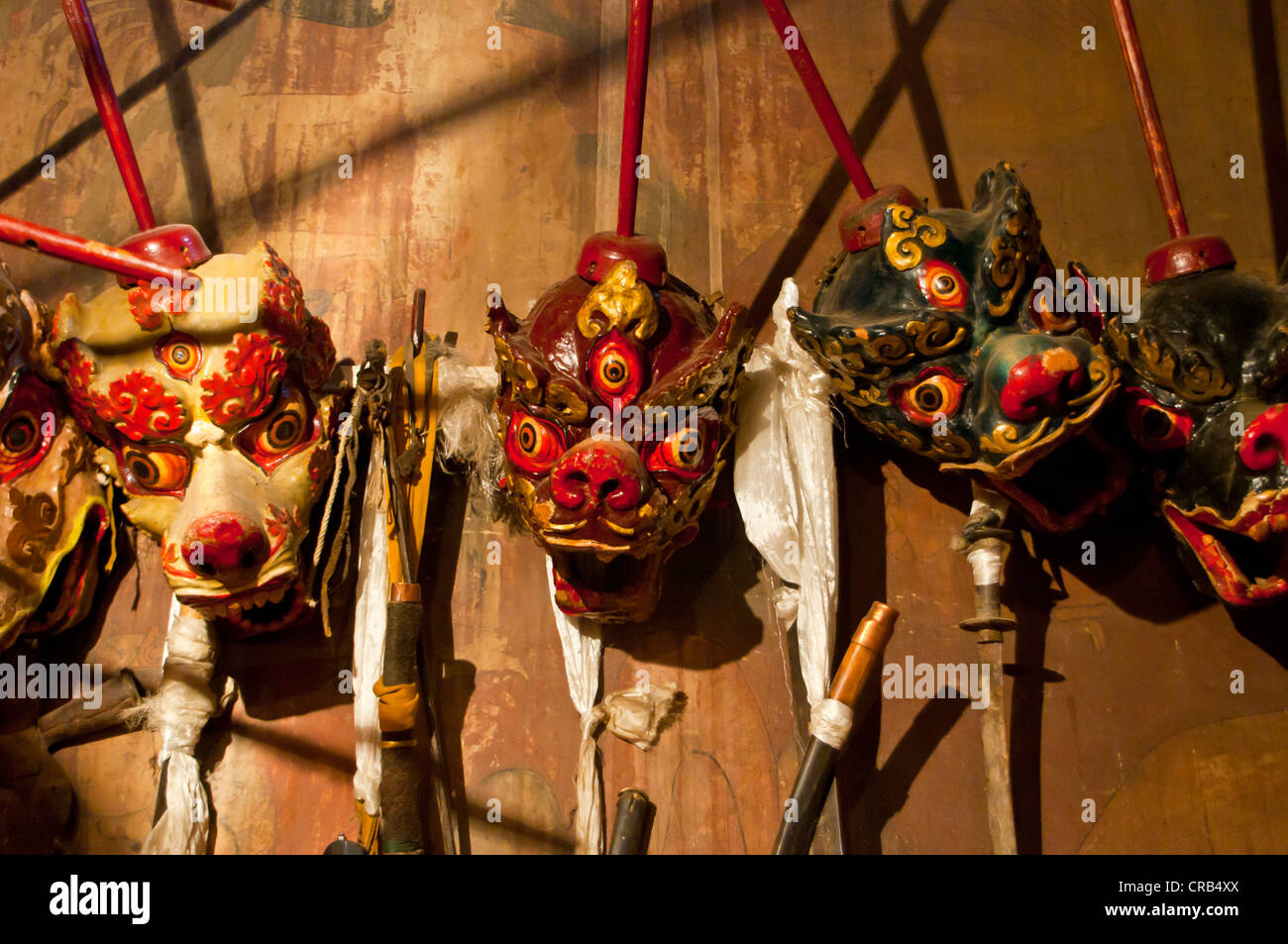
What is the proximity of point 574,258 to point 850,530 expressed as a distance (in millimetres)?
795

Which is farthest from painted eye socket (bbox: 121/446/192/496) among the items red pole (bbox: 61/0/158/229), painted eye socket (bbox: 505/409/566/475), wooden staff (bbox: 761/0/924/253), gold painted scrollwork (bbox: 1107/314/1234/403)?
→ gold painted scrollwork (bbox: 1107/314/1234/403)

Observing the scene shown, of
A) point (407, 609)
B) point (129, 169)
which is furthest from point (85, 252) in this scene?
point (407, 609)

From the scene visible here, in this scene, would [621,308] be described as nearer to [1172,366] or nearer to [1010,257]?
[1010,257]

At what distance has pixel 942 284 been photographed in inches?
65.8

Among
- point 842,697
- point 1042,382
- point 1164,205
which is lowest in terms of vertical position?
point 842,697

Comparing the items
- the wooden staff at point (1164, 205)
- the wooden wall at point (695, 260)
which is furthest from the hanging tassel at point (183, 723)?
the wooden staff at point (1164, 205)

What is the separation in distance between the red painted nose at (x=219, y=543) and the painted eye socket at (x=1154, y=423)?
146 centimetres

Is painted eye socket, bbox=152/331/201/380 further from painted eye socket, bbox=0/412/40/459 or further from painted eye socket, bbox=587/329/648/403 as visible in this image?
painted eye socket, bbox=587/329/648/403

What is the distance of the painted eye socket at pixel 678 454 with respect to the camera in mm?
1596

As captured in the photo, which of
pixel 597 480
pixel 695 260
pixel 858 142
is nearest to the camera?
pixel 597 480

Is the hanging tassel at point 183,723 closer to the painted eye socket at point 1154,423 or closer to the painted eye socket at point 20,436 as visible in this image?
the painted eye socket at point 20,436

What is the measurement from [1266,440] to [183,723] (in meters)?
1.77

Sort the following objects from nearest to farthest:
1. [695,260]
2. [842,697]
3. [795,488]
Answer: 1. [842,697]
2. [795,488]
3. [695,260]

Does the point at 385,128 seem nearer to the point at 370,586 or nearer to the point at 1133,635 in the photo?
the point at 370,586
